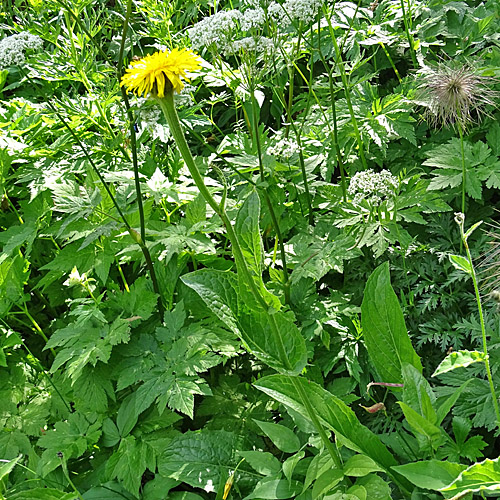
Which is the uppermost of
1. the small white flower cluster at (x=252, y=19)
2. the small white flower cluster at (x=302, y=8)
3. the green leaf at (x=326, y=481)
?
the small white flower cluster at (x=302, y=8)

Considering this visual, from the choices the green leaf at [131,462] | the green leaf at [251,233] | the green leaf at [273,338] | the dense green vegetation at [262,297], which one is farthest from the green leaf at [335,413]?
the green leaf at [131,462]

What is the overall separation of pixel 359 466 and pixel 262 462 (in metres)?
0.29

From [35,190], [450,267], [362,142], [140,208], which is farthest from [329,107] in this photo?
[35,190]

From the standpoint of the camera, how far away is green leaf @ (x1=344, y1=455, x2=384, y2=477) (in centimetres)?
132

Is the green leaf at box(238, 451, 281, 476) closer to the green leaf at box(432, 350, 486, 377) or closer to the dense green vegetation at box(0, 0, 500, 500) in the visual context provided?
the dense green vegetation at box(0, 0, 500, 500)


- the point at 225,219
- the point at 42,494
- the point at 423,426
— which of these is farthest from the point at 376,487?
the point at 42,494

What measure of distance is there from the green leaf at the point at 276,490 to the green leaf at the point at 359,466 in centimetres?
17

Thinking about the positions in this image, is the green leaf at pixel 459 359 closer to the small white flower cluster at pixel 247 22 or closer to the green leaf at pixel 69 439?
the green leaf at pixel 69 439

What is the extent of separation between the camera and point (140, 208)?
1.79 metres

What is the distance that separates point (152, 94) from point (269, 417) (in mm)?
1175

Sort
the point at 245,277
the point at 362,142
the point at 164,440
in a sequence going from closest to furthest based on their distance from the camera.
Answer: the point at 245,277
the point at 164,440
the point at 362,142

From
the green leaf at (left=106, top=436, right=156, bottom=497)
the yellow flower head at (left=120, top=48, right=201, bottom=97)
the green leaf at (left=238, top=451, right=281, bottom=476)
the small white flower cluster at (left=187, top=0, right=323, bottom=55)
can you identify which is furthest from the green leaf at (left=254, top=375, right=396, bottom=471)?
the small white flower cluster at (left=187, top=0, right=323, bottom=55)

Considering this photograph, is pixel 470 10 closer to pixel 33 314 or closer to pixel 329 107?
pixel 329 107

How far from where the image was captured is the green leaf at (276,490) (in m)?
1.43
